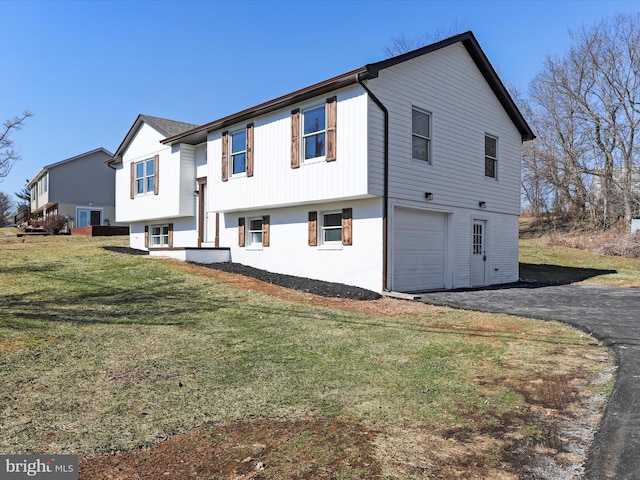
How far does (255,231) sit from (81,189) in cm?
2620

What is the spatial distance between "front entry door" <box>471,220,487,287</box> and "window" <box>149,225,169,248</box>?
13241mm

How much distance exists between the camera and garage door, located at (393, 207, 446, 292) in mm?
12672

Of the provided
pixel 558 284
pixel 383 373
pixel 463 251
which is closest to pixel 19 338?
pixel 383 373

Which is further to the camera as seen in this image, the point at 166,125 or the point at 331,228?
the point at 166,125

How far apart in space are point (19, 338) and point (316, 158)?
8519 mm

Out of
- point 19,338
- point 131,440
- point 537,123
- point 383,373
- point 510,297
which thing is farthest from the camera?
point 537,123

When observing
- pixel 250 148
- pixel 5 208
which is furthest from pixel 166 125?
pixel 5 208

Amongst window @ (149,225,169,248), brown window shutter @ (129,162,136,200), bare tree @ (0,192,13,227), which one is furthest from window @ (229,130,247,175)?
bare tree @ (0,192,13,227)

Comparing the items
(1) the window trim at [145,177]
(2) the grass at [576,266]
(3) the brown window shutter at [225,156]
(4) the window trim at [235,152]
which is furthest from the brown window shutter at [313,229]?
(2) the grass at [576,266]

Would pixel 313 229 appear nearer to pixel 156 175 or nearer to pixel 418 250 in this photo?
pixel 418 250

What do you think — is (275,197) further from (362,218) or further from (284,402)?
(284,402)

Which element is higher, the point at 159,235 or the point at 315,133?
the point at 315,133

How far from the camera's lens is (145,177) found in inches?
830

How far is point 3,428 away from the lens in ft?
12.6
